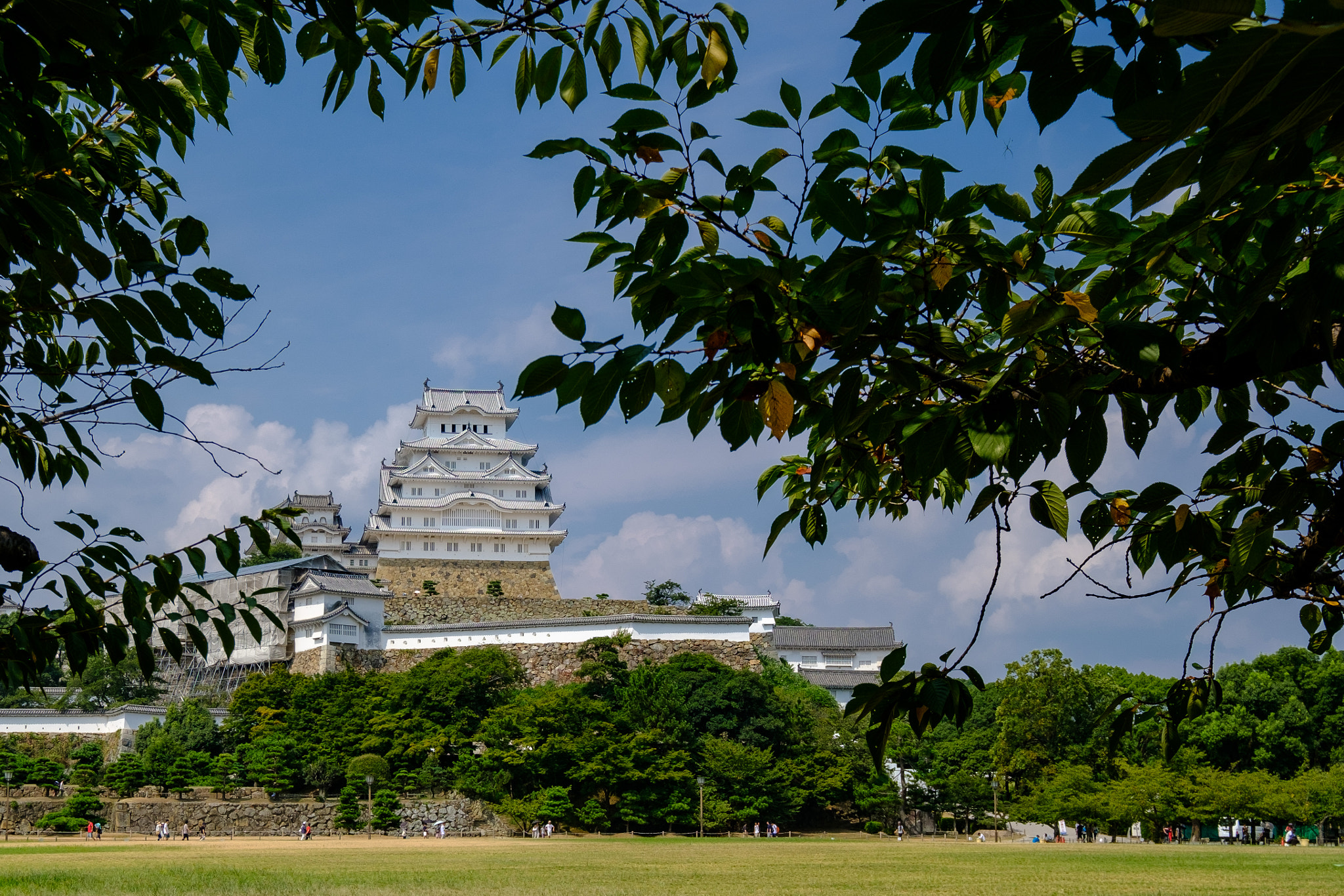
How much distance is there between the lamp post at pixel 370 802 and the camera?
25.9m

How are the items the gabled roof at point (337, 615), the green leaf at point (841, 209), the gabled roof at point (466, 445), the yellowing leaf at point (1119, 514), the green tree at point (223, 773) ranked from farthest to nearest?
the gabled roof at point (466, 445) → the gabled roof at point (337, 615) → the green tree at point (223, 773) → the yellowing leaf at point (1119, 514) → the green leaf at point (841, 209)

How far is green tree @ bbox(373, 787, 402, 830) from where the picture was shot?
2552 centimetres

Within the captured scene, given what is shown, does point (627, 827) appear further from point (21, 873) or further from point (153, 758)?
point (21, 873)

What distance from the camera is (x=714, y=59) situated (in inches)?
70.0

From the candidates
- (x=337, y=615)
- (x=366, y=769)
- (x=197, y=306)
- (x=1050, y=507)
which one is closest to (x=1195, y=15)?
(x=1050, y=507)

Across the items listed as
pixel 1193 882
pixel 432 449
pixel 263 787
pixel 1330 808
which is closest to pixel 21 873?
pixel 263 787

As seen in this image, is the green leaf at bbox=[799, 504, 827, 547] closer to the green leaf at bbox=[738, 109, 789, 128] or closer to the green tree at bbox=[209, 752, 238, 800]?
the green leaf at bbox=[738, 109, 789, 128]

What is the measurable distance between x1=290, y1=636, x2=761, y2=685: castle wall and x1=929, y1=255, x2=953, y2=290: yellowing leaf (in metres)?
31.6

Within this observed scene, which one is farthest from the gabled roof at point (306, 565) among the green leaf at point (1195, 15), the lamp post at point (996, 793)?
the green leaf at point (1195, 15)

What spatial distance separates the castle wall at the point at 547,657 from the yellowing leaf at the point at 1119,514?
101ft

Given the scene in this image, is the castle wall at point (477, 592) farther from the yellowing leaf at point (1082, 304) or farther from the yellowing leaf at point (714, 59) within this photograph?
the yellowing leaf at point (1082, 304)

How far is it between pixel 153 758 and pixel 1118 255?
30044 millimetres

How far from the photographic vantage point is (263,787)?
88.1 feet

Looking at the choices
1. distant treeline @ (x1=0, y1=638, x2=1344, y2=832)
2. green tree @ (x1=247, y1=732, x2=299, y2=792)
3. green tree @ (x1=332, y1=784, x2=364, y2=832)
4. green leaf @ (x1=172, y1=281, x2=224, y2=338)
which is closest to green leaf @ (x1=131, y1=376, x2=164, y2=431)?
green leaf @ (x1=172, y1=281, x2=224, y2=338)
